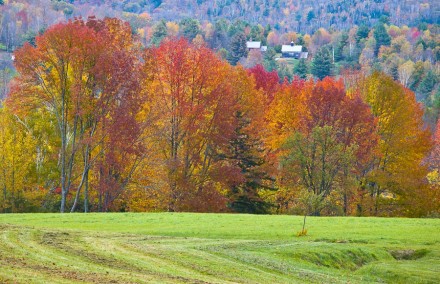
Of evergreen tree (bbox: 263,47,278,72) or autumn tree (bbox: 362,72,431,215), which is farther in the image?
evergreen tree (bbox: 263,47,278,72)

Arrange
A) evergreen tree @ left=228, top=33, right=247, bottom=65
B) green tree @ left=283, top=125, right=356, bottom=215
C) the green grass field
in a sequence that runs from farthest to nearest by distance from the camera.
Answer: evergreen tree @ left=228, top=33, right=247, bottom=65 < green tree @ left=283, top=125, right=356, bottom=215 < the green grass field

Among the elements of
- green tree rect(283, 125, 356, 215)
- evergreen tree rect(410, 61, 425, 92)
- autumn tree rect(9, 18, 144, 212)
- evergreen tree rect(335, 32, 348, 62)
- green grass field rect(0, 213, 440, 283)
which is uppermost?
evergreen tree rect(335, 32, 348, 62)

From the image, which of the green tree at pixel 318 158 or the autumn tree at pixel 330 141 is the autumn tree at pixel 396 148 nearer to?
the autumn tree at pixel 330 141

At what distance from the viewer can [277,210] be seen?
56656 millimetres

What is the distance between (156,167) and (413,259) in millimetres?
24794

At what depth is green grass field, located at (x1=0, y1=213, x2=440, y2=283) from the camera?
63.0 feet

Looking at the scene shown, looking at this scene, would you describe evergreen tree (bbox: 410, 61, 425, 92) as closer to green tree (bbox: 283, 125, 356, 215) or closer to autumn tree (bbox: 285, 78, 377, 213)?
autumn tree (bbox: 285, 78, 377, 213)

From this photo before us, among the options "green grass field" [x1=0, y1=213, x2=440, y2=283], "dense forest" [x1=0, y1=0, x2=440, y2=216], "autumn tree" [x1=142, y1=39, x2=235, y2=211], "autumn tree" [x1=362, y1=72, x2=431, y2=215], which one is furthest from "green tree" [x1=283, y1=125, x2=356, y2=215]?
"green grass field" [x1=0, y1=213, x2=440, y2=283]

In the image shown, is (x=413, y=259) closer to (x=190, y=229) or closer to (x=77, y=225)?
(x=190, y=229)

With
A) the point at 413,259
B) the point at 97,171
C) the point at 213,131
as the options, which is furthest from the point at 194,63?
the point at 413,259

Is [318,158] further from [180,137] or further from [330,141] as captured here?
[180,137]

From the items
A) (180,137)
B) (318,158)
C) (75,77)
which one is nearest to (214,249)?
(75,77)

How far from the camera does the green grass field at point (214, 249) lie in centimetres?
1920

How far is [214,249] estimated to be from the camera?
25.8 metres
